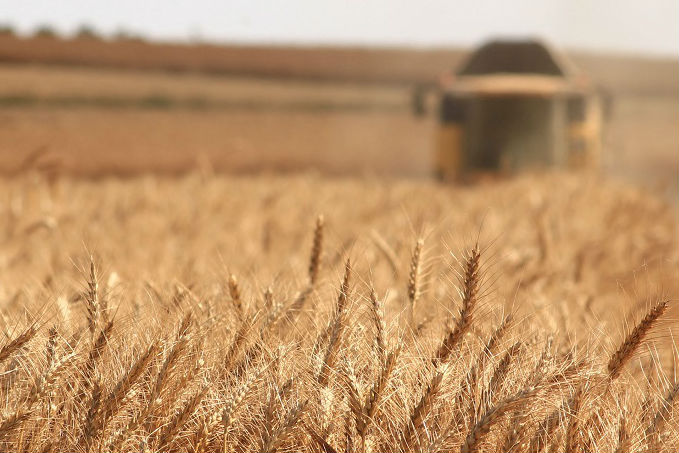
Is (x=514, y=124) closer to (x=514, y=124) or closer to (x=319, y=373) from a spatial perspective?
(x=514, y=124)

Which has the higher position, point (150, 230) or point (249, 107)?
point (150, 230)

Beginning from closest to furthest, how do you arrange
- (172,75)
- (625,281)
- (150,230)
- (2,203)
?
(625,281) → (150,230) → (2,203) → (172,75)

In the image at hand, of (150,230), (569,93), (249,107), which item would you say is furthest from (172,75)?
(150,230)

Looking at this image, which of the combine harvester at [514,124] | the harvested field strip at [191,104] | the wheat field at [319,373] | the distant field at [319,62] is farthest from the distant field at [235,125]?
the wheat field at [319,373]

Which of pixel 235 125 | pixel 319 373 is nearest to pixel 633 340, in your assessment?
pixel 319 373

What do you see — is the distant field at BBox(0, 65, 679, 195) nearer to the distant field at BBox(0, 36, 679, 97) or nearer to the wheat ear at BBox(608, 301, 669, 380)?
the distant field at BBox(0, 36, 679, 97)

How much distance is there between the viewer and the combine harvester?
9.55 metres

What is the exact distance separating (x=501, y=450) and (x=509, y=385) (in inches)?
4.0

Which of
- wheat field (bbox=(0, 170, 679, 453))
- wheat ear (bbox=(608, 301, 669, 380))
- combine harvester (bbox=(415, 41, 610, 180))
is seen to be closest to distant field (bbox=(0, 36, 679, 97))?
combine harvester (bbox=(415, 41, 610, 180))

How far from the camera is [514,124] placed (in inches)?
384

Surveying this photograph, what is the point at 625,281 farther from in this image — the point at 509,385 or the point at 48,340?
the point at 48,340

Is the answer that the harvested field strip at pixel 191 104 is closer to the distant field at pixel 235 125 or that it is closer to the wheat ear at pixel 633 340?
the distant field at pixel 235 125

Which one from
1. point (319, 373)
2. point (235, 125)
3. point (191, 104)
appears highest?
point (319, 373)

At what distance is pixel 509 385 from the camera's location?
1.29 metres
